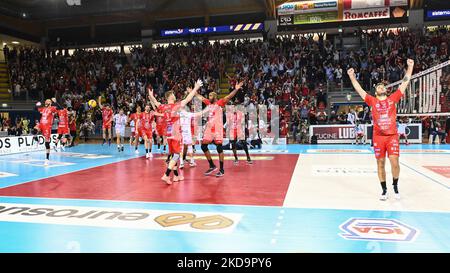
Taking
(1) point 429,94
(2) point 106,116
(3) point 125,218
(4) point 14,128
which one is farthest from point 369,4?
(3) point 125,218

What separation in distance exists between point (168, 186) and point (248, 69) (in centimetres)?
2032

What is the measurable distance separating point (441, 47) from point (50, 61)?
31378 millimetres

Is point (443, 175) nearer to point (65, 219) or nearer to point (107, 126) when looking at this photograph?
point (65, 219)

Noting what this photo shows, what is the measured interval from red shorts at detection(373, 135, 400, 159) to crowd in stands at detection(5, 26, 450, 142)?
14598mm

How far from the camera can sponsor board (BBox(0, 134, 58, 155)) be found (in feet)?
53.8

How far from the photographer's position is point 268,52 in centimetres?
2816

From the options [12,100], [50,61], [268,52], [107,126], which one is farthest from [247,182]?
[50,61]

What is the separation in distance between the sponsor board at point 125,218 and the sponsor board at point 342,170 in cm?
471

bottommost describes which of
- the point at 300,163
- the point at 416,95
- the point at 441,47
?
the point at 300,163

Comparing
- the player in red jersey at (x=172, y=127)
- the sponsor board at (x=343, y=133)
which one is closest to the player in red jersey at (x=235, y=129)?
the player in red jersey at (x=172, y=127)

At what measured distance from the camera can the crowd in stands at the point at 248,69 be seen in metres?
23.0

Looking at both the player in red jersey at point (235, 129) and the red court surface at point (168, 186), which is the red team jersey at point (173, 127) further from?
the player in red jersey at point (235, 129)
